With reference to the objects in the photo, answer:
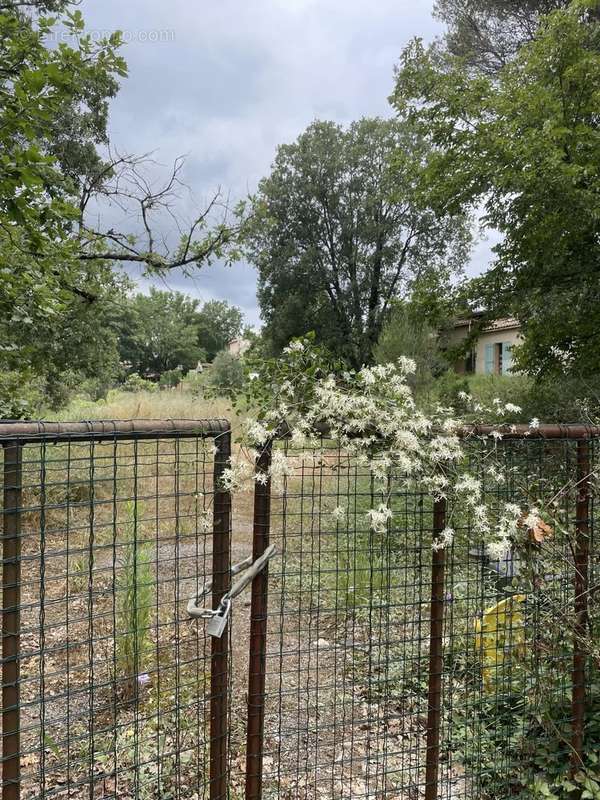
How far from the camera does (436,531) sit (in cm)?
163

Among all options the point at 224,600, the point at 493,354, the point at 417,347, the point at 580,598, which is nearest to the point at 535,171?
the point at 580,598

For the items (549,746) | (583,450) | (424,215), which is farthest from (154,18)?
(424,215)

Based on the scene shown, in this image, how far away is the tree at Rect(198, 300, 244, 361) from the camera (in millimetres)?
42812

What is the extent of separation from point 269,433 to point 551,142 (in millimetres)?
4976

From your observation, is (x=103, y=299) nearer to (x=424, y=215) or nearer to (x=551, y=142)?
(x=551, y=142)

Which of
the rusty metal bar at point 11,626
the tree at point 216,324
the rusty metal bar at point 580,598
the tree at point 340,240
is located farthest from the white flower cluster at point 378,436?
the tree at point 216,324

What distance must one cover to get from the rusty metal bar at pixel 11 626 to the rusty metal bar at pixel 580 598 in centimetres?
167

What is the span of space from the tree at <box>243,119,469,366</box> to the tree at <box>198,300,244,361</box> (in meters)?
21.2

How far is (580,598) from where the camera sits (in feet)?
6.16

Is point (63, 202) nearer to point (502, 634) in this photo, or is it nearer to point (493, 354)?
point (502, 634)

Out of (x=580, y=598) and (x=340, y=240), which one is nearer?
(x=580, y=598)

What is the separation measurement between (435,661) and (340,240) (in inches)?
844

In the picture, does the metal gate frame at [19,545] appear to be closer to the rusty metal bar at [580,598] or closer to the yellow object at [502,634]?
the yellow object at [502,634]

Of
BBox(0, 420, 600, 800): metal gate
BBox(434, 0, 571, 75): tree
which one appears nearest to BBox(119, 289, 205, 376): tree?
BBox(434, 0, 571, 75): tree
